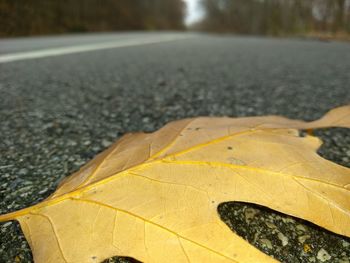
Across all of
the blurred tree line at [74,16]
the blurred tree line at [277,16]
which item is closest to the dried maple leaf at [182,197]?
the blurred tree line at [74,16]

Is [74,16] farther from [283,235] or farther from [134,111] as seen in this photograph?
[283,235]

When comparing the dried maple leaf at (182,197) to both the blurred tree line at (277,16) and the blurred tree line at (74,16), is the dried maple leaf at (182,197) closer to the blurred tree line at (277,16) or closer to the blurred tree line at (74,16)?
the blurred tree line at (74,16)

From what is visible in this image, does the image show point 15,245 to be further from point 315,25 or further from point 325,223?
point 315,25

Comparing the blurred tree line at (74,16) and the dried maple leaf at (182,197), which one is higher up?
the blurred tree line at (74,16)

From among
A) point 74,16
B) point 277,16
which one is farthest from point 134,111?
point 277,16

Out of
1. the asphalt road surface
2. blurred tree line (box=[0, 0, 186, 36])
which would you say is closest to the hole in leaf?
the asphalt road surface
